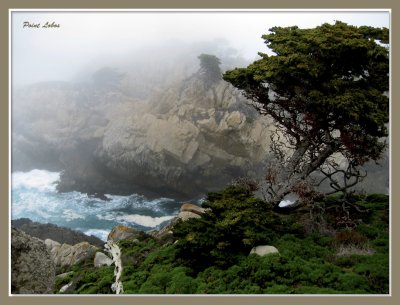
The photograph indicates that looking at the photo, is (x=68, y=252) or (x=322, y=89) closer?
(x=322, y=89)

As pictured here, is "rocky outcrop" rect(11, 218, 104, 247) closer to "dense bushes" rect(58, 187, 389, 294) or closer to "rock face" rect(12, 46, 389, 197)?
"dense bushes" rect(58, 187, 389, 294)

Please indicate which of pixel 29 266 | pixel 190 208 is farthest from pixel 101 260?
pixel 190 208

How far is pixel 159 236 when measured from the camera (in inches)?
547

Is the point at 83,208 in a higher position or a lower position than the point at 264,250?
higher

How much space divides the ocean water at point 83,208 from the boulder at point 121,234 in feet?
0.35

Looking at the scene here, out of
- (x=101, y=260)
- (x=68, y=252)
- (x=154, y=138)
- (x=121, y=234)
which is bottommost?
(x=101, y=260)

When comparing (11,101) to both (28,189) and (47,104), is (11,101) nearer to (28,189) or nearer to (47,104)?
(47,104)

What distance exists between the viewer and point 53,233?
13.9 m

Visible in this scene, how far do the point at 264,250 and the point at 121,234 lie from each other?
3.65 metres

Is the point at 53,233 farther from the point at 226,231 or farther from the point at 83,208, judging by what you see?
the point at 226,231

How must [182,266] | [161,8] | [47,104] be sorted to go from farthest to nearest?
[47,104]
[161,8]
[182,266]

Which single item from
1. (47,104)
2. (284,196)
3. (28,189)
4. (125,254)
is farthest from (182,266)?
(47,104)

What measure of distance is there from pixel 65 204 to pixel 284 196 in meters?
5.22

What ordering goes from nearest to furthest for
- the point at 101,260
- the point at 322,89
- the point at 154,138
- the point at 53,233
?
1. the point at 322,89
2. the point at 101,260
3. the point at 53,233
4. the point at 154,138
